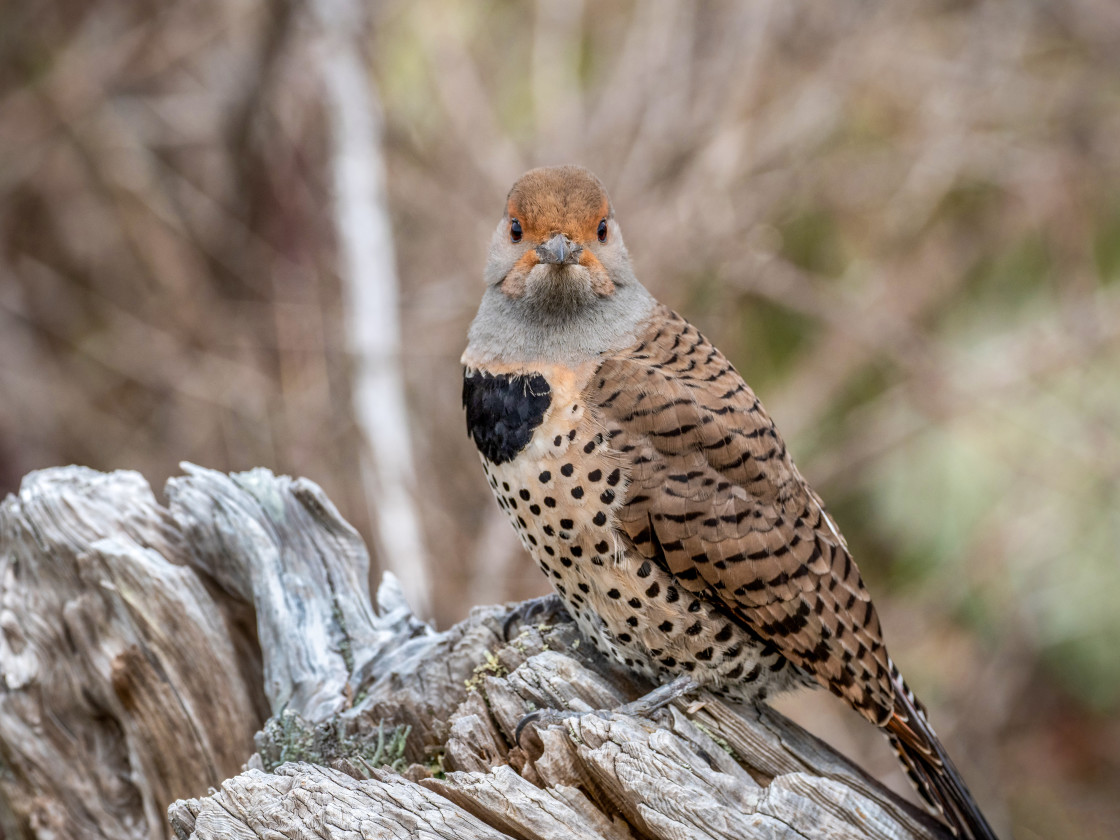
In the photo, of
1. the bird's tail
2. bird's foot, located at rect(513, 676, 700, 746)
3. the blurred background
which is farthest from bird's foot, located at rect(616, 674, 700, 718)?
the blurred background

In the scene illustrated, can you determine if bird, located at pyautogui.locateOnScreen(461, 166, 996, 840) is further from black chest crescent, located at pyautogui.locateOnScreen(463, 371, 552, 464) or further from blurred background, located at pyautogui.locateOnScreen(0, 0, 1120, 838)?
blurred background, located at pyautogui.locateOnScreen(0, 0, 1120, 838)

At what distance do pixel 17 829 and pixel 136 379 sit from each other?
4893 mm

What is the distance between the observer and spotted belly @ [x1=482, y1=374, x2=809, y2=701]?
11.0ft

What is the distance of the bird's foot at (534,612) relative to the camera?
3.71m

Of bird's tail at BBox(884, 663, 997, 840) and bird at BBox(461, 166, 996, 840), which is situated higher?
bird at BBox(461, 166, 996, 840)

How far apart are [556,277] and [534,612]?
1135 millimetres

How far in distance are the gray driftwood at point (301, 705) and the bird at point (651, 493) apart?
7.7 inches

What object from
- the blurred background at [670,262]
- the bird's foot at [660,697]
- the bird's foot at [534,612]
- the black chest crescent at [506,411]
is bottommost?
the bird's foot at [660,697]

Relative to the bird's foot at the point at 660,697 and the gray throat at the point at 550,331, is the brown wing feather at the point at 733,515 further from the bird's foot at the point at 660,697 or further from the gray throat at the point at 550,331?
the bird's foot at the point at 660,697

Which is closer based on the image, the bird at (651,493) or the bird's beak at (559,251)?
the bird at (651,493)

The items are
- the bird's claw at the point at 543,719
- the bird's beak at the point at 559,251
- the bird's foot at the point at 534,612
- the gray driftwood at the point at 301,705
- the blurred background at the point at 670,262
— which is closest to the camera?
the gray driftwood at the point at 301,705

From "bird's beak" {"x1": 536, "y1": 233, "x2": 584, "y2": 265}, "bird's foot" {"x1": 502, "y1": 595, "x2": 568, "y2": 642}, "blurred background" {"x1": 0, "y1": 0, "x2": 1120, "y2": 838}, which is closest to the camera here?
"bird's beak" {"x1": 536, "y1": 233, "x2": 584, "y2": 265}

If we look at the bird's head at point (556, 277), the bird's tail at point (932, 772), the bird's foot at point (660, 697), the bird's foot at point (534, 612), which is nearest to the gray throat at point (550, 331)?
the bird's head at point (556, 277)

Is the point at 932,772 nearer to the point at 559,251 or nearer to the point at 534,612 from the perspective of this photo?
the point at 534,612
